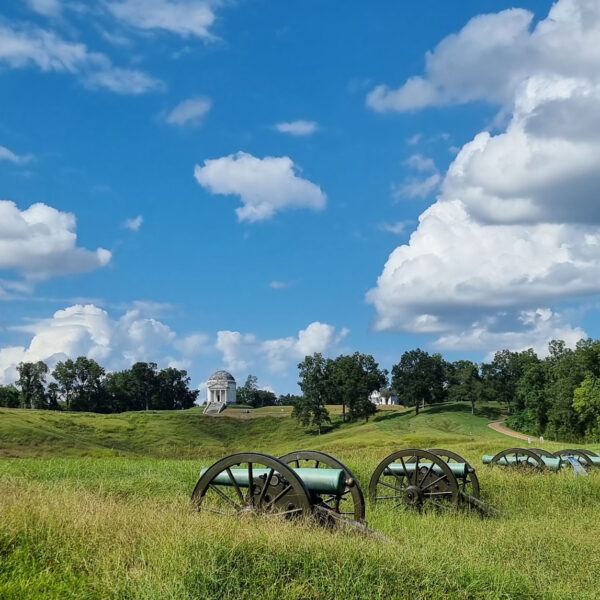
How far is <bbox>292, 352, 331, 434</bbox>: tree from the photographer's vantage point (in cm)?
10343

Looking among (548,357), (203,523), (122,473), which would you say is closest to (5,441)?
(122,473)

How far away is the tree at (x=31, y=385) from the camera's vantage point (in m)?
124

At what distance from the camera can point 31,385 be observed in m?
124

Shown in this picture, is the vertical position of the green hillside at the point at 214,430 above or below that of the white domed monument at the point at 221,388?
below

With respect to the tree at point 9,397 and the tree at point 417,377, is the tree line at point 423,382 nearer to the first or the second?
the tree at point 417,377

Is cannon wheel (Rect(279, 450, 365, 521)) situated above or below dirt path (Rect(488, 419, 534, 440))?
above

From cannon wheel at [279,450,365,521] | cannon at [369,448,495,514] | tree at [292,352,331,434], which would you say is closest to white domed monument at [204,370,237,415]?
tree at [292,352,331,434]

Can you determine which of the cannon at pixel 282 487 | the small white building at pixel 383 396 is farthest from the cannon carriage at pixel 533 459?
the small white building at pixel 383 396

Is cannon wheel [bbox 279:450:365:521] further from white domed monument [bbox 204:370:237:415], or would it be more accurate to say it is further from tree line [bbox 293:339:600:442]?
white domed monument [bbox 204:370:237:415]

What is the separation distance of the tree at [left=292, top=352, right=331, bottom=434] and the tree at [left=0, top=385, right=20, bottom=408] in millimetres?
54600

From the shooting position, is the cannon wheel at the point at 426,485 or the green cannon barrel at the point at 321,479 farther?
the cannon wheel at the point at 426,485

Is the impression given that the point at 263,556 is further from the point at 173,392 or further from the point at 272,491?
the point at 173,392

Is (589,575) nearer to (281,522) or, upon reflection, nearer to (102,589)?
(281,522)

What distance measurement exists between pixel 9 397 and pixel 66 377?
1120 centimetres
